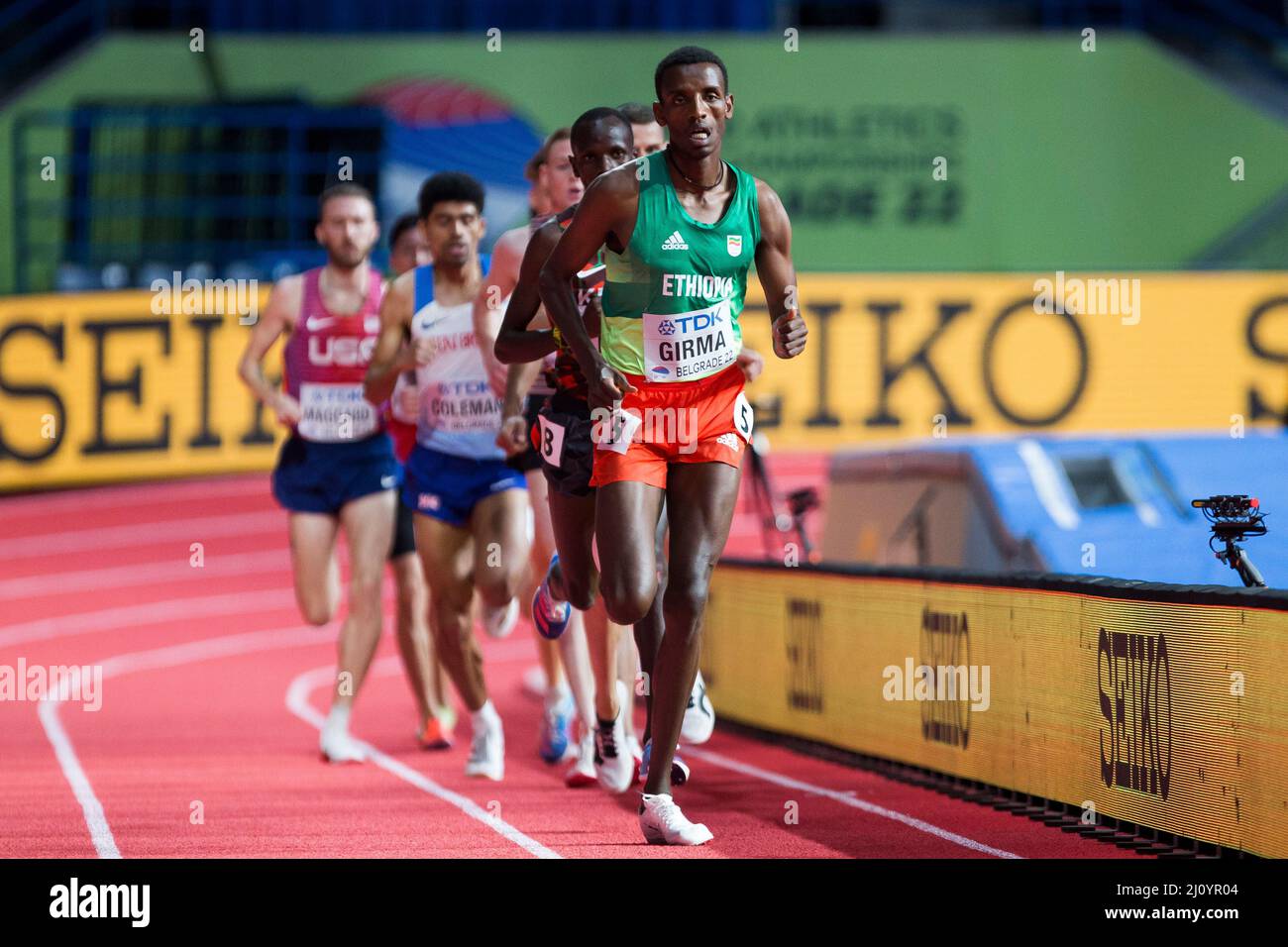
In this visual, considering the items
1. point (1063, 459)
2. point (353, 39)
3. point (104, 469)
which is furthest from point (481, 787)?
point (353, 39)

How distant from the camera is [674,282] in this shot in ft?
20.1

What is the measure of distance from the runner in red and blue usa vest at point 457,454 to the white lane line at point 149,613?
29.8 feet

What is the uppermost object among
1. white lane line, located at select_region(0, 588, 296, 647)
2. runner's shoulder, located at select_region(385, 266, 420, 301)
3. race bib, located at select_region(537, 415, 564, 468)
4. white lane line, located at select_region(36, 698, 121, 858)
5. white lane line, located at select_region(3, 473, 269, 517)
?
runner's shoulder, located at select_region(385, 266, 420, 301)

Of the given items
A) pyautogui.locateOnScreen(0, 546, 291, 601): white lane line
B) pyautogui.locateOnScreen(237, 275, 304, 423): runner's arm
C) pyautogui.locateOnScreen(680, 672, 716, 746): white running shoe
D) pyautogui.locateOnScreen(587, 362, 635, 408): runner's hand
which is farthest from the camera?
pyautogui.locateOnScreen(0, 546, 291, 601): white lane line

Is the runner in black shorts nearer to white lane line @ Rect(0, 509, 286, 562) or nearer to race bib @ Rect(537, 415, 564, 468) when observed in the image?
race bib @ Rect(537, 415, 564, 468)

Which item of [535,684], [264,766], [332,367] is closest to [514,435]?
[332,367]

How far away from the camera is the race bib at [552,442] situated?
22.9 ft

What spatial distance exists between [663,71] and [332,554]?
14.3ft

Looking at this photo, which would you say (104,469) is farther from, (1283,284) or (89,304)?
(1283,284)

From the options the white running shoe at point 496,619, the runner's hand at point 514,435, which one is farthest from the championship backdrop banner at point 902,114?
the runner's hand at point 514,435

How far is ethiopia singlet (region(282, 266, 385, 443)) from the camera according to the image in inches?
379

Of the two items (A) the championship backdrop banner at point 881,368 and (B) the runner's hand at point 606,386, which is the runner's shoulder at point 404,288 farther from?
(A) the championship backdrop banner at point 881,368

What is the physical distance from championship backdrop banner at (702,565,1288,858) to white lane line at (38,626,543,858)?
6.51ft
